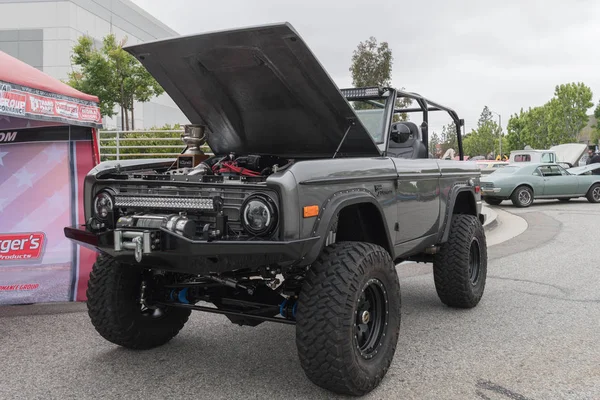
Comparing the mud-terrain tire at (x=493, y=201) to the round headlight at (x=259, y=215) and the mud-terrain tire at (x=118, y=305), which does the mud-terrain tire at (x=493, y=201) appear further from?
the round headlight at (x=259, y=215)

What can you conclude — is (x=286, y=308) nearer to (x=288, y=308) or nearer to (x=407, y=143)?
(x=288, y=308)

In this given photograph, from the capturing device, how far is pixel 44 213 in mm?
5734

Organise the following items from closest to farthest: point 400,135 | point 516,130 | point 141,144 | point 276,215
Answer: point 276,215
point 400,135
point 141,144
point 516,130

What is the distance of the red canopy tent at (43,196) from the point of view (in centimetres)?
552

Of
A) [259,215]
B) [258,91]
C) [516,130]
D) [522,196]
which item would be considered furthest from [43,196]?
[516,130]

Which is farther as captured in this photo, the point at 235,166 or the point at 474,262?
the point at 474,262

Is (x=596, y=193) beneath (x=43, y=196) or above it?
Answer: beneath

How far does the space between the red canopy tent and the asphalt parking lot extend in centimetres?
32

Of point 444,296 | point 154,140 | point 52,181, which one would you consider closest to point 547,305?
point 444,296

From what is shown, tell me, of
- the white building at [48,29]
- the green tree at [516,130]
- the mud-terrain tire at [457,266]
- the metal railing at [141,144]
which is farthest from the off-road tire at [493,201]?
the green tree at [516,130]

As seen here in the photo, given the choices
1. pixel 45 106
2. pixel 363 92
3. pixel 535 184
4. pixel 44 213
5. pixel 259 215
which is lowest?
pixel 535 184

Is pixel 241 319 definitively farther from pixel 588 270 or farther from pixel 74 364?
pixel 588 270

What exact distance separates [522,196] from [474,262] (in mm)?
12792

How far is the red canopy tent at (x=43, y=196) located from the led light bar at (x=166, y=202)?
2245mm
